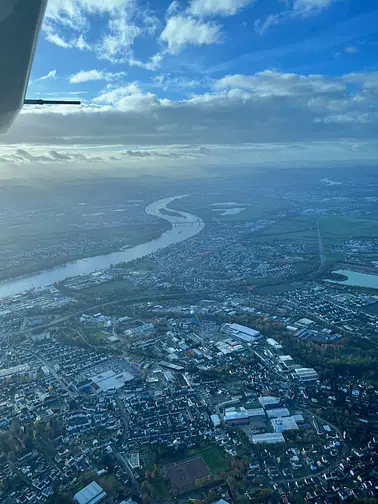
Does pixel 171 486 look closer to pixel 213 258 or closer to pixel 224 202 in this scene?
pixel 213 258

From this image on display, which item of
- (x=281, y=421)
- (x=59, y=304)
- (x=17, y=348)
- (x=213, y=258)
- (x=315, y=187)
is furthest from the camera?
(x=315, y=187)

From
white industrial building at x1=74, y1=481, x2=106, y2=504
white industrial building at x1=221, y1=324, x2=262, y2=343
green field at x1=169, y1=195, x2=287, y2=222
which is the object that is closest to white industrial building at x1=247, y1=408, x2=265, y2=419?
white industrial building at x1=74, y1=481, x2=106, y2=504

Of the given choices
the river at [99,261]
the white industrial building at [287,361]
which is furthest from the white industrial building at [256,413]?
the river at [99,261]

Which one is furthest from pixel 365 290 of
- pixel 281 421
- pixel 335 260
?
pixel 281 421

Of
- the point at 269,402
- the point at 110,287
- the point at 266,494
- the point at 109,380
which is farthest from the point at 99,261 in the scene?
the point at 266,494

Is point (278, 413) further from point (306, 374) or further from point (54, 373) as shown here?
point (54, 373)

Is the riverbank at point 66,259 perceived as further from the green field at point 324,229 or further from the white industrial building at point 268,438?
the white industrial building at point 268,438
